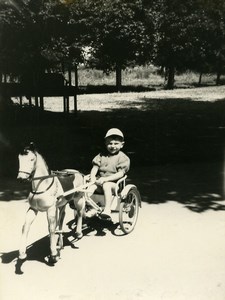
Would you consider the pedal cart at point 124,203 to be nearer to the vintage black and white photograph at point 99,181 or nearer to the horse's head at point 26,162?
the vintage black and white photograph at point 99,181

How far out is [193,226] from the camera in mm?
6703

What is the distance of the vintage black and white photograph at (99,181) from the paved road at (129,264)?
2 centimetres

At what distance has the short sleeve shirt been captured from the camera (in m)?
6.14

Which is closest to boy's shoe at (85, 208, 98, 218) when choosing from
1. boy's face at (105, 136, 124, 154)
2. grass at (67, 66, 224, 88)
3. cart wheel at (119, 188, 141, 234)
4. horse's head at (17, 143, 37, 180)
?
cart wheel at (119, 188, 141, 234)

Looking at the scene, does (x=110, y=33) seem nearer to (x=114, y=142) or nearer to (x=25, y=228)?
(x=114, y=142)

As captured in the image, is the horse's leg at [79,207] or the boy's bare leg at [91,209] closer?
the horse's leg at [79,207]

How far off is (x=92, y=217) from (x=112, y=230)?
39cm

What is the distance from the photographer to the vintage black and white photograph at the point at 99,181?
192 inches

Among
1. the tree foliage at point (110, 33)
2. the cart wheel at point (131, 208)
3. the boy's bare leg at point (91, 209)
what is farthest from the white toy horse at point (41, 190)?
the tree foliage at point (110, 33)

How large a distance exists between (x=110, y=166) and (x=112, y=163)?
49 mm

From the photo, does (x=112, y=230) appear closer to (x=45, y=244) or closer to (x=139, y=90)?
(x=45, y=244)

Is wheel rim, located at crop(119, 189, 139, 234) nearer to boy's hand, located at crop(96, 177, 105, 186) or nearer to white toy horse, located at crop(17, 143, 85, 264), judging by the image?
boy's hand, located at crop(96, 177, 105, 186)

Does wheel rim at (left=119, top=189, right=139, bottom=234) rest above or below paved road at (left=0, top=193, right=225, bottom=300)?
above

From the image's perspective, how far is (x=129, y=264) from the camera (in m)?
5.32
